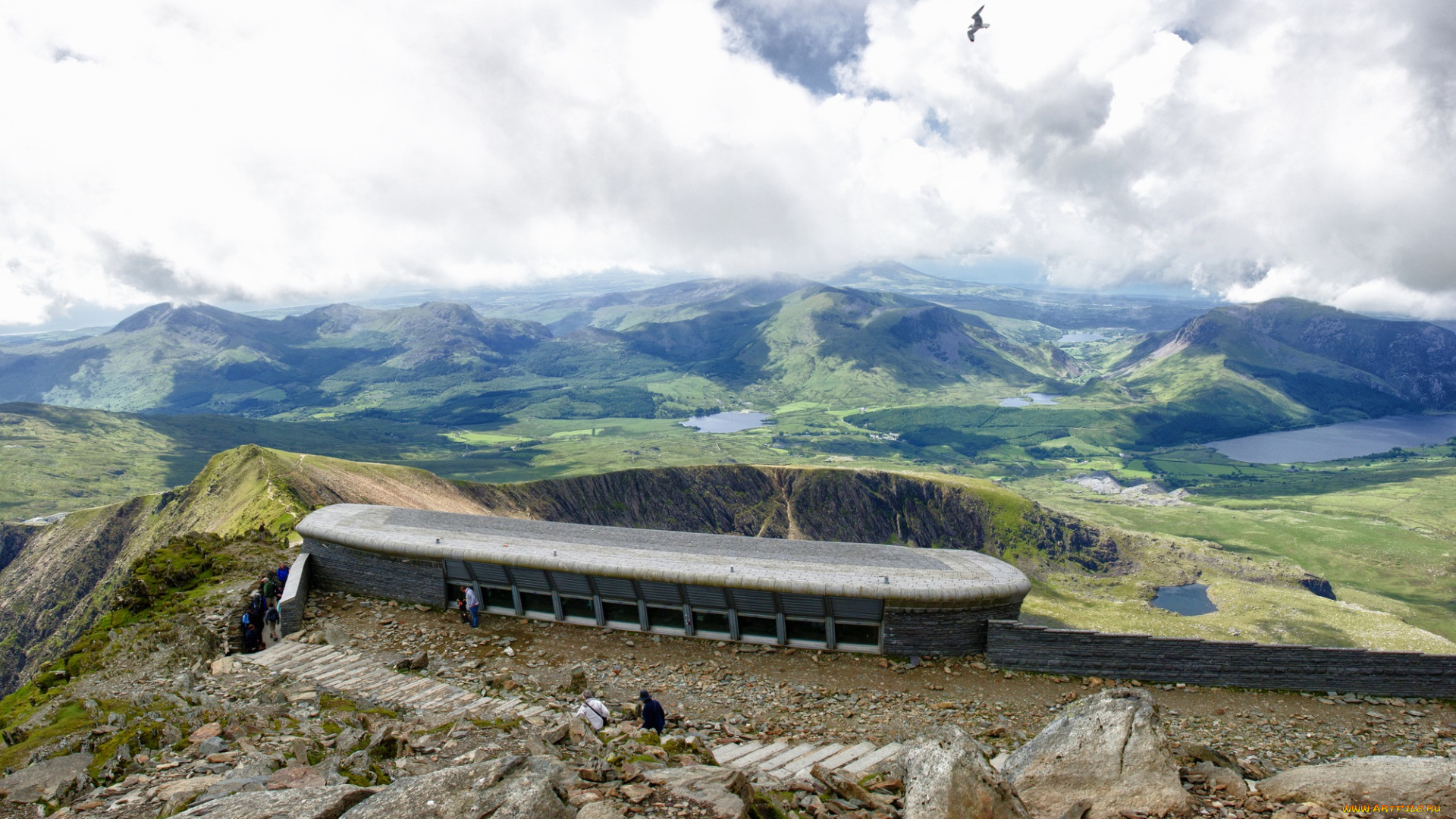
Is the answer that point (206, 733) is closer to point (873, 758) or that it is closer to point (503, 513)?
point (873, 758)

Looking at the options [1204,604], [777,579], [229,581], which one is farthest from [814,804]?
[1204,604]

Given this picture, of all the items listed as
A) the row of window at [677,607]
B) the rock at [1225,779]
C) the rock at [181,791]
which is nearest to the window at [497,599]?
the row of window at [677,607]

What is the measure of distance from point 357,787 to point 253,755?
3.86 meters

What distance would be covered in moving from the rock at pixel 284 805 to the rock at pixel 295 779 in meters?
Answer: 0.65

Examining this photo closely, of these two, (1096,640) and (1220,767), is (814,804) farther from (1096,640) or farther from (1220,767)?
(1096,640)

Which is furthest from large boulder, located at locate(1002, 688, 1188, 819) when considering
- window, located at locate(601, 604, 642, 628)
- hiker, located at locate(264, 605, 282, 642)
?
hiker, located at locate(264, 605, 282, 642)

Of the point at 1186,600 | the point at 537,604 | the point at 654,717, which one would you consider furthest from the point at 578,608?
the point at 1186,600

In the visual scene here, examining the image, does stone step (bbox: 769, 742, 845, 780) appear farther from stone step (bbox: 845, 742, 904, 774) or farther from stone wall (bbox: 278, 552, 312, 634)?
stone wall (bbox: 278, 552, 312, 634)

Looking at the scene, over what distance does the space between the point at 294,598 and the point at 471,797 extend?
15935 millimetres

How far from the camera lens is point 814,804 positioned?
1078 cm

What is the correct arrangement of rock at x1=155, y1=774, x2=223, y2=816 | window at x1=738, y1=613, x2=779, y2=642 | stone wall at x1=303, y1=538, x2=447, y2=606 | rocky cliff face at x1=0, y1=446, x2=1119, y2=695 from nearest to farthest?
rock at x1=155, y1=774, x2=223, y2=816, window at x1=738, y1=613, x2=779, y2=642, stone wall at x1=303, y1=538, x2=447, y2=606, rocky cliff face at x1=0, y1=446, x2=1119, y2=695

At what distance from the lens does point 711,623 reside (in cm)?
2009

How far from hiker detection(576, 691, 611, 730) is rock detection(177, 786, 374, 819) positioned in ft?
18.5

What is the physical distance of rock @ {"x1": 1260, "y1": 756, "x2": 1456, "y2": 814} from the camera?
37.1 feet
